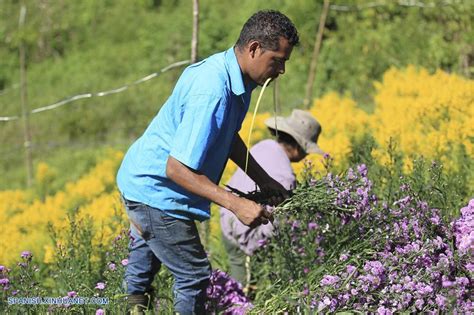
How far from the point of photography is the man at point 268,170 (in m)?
4.57

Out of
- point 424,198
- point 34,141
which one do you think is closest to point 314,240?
point 424,198

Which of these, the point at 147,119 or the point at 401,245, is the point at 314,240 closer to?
the point at 401,245

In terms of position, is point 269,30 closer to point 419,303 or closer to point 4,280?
point 419,303

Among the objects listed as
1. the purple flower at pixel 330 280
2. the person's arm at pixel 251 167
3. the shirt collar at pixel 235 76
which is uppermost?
the shirt collar at pixel 235 76

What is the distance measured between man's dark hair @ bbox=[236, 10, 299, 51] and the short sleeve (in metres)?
0.29

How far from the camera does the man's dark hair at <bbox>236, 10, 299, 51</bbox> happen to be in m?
3.20

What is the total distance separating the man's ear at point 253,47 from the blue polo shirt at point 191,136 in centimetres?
8

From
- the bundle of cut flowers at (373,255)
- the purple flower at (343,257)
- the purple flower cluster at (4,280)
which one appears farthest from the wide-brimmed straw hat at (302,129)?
the purple flower cluster at (4,280)

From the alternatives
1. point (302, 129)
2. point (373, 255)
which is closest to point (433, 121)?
point (302, 129)

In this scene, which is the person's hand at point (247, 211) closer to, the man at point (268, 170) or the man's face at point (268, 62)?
the man's face at point (268, 62)

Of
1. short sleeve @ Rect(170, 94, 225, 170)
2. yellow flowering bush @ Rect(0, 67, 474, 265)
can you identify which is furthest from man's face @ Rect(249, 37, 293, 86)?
yellow flowering bush @ Rect(0, 67, 474, 265)

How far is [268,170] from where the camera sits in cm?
456

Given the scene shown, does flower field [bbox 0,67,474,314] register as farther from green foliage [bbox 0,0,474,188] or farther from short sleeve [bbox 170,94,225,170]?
green foliage [bbox 0,0,474,188]

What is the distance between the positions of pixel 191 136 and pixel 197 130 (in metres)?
0.03
